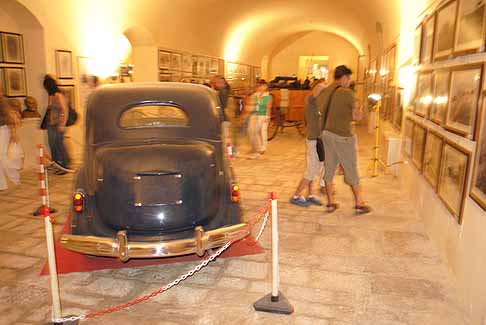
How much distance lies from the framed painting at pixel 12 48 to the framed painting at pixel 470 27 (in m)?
7.75

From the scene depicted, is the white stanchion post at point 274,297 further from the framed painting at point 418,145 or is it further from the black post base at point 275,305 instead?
the framed painting at point 418,145

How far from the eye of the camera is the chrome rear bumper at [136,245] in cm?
335

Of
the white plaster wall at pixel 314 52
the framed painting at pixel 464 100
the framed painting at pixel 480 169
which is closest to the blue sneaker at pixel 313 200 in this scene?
the framed painting at pixel 464 100

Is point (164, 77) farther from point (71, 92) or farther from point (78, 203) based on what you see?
A: point (78, 203)

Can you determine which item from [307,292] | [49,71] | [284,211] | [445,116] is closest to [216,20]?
[49,71]

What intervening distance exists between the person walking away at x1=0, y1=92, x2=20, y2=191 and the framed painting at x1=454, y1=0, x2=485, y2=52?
20.0ft

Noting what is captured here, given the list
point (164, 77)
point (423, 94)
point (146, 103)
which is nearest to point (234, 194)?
point (146, 103)

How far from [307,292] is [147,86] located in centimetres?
259

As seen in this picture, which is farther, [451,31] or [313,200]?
[313,200]

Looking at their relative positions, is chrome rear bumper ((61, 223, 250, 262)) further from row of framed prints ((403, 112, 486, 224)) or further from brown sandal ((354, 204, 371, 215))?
brown sandal ((354, 204, 371, 215))

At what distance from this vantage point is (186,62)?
45.6 feet

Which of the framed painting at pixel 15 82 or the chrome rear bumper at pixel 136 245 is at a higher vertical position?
the framed painting at pixel 15 82

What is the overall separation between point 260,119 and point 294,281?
6.11 metres

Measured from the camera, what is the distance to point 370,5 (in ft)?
39.8
